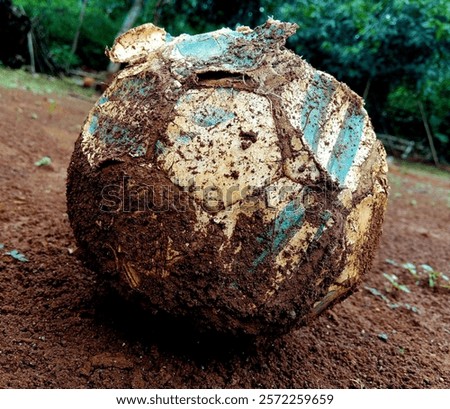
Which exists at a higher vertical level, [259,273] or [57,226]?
[259,273]

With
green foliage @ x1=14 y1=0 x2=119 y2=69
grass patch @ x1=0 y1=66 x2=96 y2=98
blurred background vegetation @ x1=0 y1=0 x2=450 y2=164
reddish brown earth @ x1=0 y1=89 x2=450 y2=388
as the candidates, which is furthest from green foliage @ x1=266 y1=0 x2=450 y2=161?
reddish brown earth @ x1=0 y1=89 x2=450 y2=388

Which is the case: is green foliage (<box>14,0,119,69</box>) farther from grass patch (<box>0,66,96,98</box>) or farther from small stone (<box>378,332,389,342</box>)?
small stone (<box>378,332,389,342</box>)

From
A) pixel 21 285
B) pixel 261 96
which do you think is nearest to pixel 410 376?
pixel 261 96

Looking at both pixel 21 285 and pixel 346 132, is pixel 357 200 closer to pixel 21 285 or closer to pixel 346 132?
pixel 346 132

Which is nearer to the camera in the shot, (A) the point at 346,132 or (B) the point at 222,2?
(A) the point at 346,132

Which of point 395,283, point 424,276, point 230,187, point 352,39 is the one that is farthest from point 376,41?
point 230,187

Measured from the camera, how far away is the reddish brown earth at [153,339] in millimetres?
1699

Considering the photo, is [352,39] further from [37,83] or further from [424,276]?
[424,276]

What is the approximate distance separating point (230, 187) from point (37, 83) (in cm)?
834

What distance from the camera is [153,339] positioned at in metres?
1.86

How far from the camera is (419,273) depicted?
3402 mm

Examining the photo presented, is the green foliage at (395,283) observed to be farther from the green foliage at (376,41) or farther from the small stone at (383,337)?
the green foliage at (376,41)

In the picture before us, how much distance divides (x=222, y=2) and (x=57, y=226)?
8.90 metres

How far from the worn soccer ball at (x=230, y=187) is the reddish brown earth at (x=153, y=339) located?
0.83 ft
